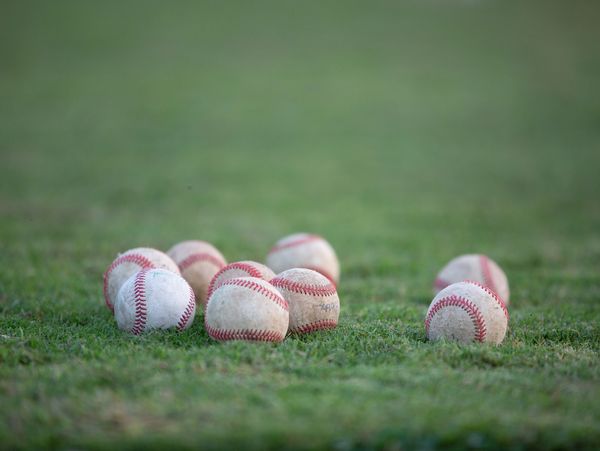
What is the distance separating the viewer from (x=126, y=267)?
20.3 ft

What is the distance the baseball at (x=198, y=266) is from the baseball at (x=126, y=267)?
42cm

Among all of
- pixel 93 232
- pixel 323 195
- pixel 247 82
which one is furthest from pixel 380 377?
pixel 247 82

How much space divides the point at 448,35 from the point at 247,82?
1414 centimetres

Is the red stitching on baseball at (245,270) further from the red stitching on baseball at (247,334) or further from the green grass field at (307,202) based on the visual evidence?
the red stitching on baseball at (247,334)

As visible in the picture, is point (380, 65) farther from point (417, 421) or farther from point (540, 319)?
point (417, 421)

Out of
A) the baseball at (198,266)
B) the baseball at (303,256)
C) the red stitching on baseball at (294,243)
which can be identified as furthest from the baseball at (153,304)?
the red stitching on baseball at (294,243)

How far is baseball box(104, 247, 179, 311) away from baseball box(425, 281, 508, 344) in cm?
243

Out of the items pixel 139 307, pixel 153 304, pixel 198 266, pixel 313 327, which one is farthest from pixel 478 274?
pixel 139 307

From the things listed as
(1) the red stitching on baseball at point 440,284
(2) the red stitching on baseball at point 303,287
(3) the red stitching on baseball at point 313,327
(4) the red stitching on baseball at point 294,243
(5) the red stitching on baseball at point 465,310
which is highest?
(4) the red stitching on baseball at point 294,243

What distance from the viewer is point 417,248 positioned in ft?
33.2

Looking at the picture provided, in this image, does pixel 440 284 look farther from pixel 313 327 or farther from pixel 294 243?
pixel 313 327

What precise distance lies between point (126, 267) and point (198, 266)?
801 millimetres

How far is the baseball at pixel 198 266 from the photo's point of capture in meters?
6.71

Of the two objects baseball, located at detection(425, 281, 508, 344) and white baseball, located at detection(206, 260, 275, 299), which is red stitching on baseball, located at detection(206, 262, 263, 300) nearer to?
white baseball, located at detection(206, 260, 275, 299)
